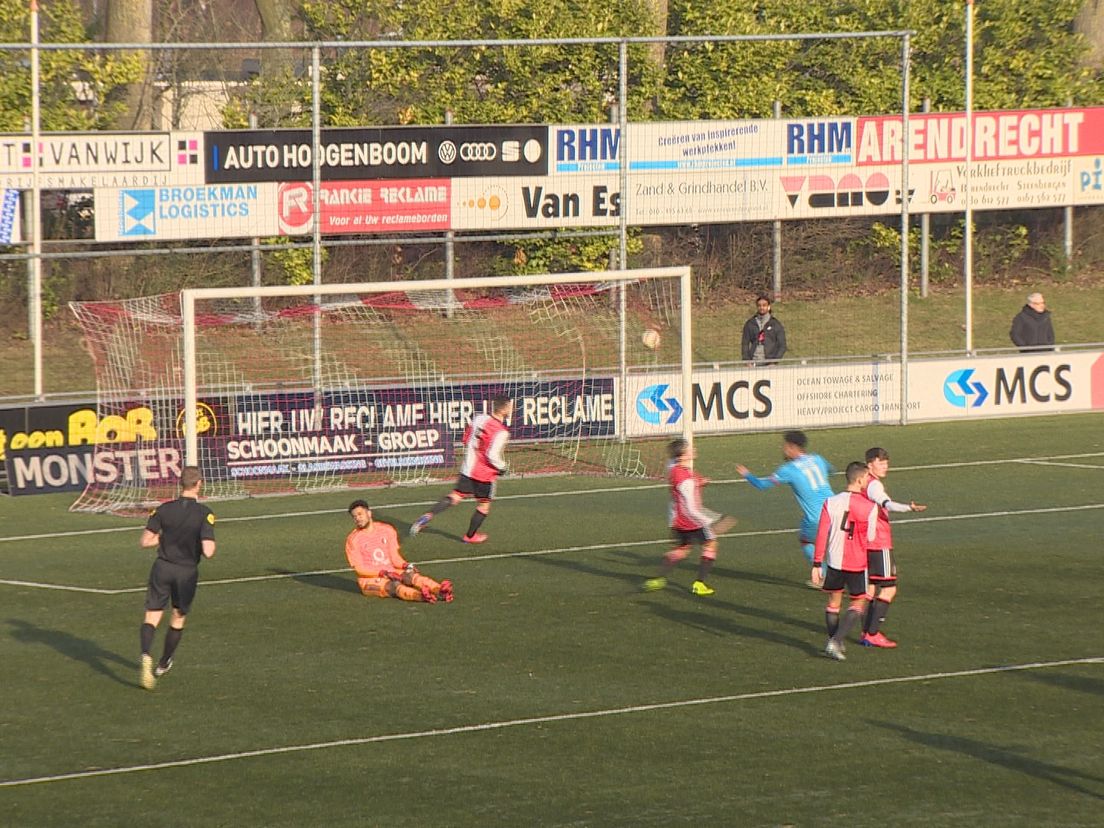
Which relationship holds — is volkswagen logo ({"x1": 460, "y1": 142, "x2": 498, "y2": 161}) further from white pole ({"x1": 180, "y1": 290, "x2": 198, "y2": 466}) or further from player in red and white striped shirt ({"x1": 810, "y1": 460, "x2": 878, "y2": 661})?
player in red and white striped shirt ({"x1": 810, "y1": 460, "x2": 878, "y2": 661})

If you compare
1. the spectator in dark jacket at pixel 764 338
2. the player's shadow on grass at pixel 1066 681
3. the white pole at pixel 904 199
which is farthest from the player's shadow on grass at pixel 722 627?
the white pole at pixel 904 199

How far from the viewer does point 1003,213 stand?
35.8m

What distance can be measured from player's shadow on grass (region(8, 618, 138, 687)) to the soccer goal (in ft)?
16.9

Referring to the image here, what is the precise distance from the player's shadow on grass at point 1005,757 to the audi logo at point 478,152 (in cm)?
1562

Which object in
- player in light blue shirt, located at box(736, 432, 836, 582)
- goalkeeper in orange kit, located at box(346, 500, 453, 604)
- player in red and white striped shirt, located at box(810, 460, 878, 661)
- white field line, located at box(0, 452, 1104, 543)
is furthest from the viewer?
white field line, located at box(0, 452, 1104, 543)

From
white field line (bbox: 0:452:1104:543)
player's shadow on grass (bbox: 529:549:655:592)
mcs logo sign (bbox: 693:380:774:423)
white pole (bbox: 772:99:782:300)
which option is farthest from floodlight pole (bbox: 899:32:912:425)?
player's shadow on grass (bbox: 529:549:655:592)

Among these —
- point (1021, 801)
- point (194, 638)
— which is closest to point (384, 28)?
point (194, 638)

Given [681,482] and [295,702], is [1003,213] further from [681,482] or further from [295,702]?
[295,702]

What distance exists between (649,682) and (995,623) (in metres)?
3.50

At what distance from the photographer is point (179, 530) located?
42.4 ft

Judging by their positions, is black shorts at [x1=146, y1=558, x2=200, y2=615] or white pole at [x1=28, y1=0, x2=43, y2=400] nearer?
black shorts at [x1=146, y1=558, x2=200, y2=615]

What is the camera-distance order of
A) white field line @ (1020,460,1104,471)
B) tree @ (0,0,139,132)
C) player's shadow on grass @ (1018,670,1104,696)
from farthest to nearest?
1. tree @ (0,0,139,132)
2. white field line @ (1020,460,1104,471)
3. player's shadow on grass @ (1018,670,1104,696)

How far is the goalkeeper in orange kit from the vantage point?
1596 centimetres

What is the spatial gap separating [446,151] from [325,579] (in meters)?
10.4
